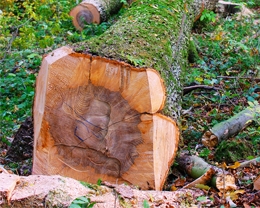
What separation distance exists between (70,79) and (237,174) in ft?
4.74

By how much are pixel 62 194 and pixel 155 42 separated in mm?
1879

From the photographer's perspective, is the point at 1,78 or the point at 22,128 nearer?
the point at 22,128

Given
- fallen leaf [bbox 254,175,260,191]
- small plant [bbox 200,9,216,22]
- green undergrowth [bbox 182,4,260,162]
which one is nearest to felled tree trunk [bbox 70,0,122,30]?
green undergrowth [bbox 182,4,260,162]

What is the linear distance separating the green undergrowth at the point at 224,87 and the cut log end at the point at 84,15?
1767mm

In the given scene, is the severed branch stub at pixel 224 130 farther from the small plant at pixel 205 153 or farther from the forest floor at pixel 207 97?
the small plant at pixel 205 153

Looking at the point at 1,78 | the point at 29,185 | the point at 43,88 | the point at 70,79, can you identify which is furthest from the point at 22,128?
the point at 1,78

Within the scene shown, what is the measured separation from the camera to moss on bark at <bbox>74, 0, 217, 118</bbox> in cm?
331

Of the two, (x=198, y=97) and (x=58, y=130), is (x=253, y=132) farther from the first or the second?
(x=58, y=130)

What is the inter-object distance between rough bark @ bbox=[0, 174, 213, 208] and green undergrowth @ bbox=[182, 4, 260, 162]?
1234 millimetres

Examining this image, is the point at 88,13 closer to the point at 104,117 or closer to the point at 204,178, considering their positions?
the point at 104,117

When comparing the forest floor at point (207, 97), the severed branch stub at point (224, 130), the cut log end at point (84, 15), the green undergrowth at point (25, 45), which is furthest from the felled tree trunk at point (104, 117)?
the cut log end at point (84, 15)

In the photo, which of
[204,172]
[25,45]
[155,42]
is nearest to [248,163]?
[204,172]

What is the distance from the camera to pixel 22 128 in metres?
3.89

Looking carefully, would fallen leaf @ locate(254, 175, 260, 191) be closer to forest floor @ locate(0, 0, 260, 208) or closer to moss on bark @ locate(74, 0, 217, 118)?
forest floor @ locate(0, 0, 260, 208)
